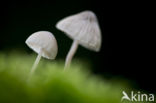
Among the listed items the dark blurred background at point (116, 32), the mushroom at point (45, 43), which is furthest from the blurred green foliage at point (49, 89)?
the dark blurred background at point (116, 32)

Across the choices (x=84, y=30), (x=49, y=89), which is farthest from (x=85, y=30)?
(x=49, y=89)

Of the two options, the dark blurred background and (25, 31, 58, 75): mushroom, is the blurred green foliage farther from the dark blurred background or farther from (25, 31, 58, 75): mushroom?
the dark blurred background

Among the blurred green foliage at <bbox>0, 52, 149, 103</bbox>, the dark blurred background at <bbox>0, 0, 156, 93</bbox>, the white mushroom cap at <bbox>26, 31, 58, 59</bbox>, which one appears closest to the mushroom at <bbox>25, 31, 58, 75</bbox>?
the white mushroom cap at <bbox>26, 31, 58, 59</bbox>

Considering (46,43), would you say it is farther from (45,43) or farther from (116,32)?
(116,32)

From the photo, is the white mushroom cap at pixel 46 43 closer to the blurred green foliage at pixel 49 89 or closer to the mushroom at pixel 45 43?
the mushroom at pixel 45 43

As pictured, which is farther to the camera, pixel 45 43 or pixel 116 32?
pixel 116 32

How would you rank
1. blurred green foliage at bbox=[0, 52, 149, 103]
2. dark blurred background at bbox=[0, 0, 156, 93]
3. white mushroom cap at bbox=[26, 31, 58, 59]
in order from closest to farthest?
blurred green foliage at bbox=[0, 52, 149, 103]
white mushroom cap at bbox=[26, 31, 58, 59]
dark blurred background at bbox=[0, 0, 156, 93]

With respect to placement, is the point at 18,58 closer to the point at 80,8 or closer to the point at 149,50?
the point at 80,8
